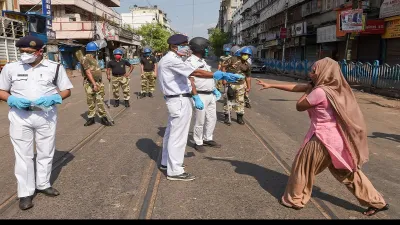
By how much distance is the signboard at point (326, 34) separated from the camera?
2731 cm

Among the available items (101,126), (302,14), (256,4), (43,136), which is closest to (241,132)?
(101,126)

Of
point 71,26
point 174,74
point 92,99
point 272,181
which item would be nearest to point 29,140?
point 174,74

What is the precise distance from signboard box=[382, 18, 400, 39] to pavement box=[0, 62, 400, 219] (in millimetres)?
13239

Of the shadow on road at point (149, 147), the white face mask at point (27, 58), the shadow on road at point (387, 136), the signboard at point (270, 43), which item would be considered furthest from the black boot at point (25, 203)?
the signboard at point (270, 43)

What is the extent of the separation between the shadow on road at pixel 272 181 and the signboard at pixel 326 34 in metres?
24.6

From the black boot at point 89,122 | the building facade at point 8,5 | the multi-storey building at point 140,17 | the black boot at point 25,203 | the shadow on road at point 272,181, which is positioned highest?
the multi-storey building at point 140,17

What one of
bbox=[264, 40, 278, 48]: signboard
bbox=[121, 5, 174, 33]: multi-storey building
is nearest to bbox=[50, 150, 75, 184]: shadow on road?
bbox=[264, 40, 278, 48]: signboard

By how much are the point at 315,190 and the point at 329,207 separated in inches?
20.4

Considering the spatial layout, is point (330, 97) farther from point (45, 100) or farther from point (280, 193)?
point (45, 100)

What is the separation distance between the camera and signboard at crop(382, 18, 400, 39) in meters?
19.0

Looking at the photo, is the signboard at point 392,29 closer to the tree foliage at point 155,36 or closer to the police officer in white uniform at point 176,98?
the police officer in white uniform at point 176,98

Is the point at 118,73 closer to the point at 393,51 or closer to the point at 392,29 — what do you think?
the point at 392,29

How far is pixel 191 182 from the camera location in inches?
180

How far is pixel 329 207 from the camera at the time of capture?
3795 millimetres
